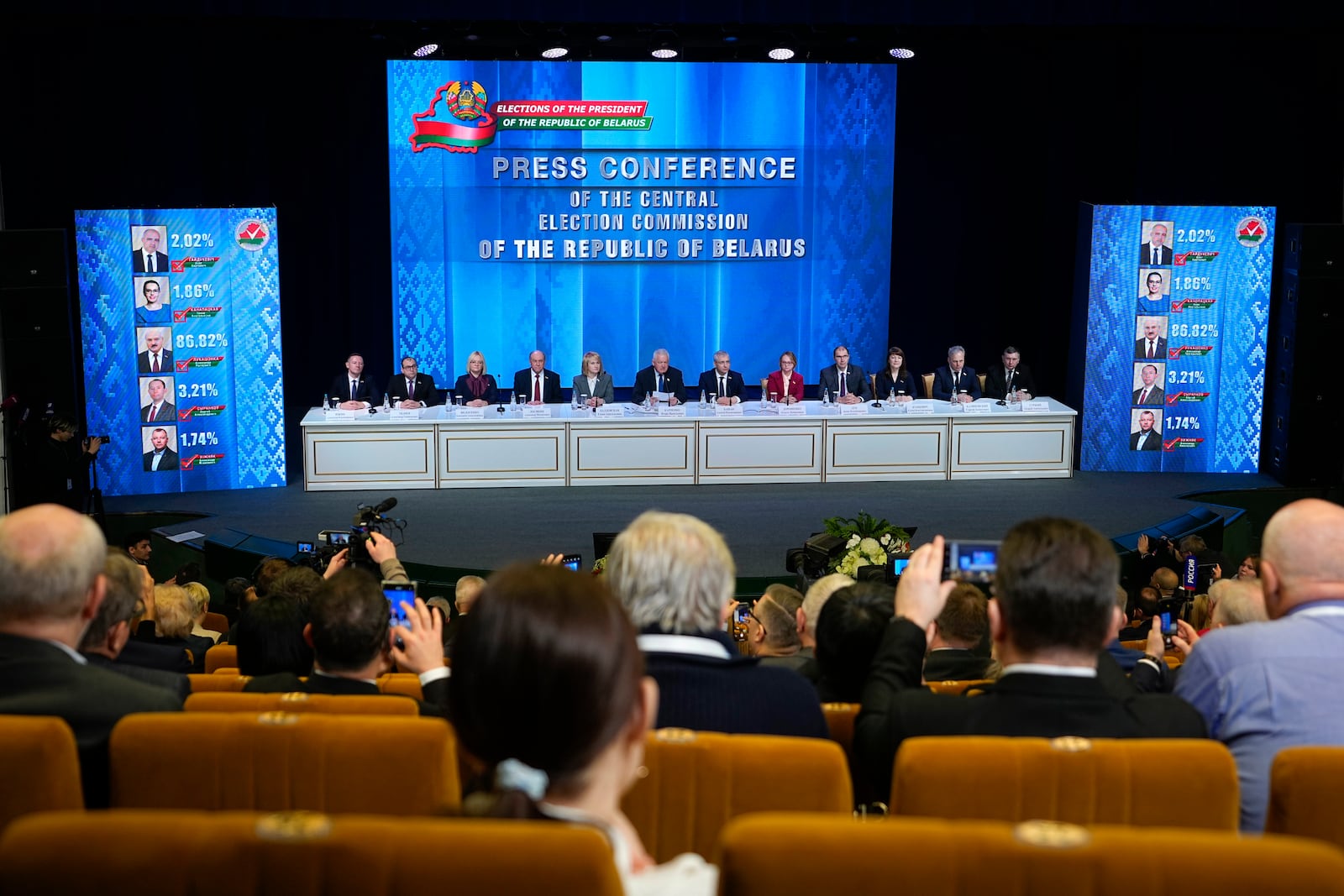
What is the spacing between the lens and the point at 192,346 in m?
10.3

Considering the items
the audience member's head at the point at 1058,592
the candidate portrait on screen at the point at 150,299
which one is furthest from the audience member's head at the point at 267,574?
the candidate portrait on screen at the point at 150,299

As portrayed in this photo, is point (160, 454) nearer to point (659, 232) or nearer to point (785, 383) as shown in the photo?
point (659, 232)

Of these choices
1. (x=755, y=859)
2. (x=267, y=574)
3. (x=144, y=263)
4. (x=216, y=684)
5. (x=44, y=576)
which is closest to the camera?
(x=755, y=859)

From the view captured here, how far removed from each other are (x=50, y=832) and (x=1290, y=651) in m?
1.93

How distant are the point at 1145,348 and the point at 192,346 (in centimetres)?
754

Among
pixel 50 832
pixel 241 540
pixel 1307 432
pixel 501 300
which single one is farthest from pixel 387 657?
pixel 1307 432

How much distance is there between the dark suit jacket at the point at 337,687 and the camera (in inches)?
102

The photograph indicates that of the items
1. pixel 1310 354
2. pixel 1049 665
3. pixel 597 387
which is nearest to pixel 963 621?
pixel 1049 665

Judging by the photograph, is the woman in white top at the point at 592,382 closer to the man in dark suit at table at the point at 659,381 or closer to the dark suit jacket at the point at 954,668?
the man in dark suit at table at the point at 659,381

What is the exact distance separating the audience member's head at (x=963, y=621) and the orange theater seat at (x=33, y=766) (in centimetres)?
239

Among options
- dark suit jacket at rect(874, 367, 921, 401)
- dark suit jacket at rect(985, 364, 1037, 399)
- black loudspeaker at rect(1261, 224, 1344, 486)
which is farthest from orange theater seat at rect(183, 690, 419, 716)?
black loudspeaker at rect(1261, 224, 1344, 486)

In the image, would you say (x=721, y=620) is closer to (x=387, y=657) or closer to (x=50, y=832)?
(x=387, y=657)

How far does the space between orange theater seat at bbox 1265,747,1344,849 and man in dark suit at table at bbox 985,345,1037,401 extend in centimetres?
917

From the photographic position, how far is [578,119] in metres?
11.6
